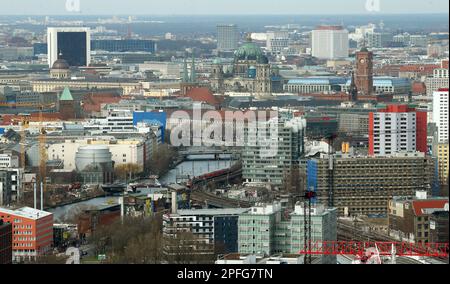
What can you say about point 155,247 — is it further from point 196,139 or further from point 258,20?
point 258,20

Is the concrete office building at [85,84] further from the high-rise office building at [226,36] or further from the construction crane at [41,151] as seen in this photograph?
the high-rise office building at [226,36]

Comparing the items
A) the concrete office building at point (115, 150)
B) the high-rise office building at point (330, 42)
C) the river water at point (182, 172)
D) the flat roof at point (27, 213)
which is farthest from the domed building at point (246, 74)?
the flat roof at point (27, 213)

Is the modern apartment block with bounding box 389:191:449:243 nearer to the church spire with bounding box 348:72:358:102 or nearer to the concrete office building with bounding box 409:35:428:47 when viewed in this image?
the church spire with bounding box 348:72:358:102

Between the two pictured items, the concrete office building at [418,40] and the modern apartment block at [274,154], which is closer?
the modern apartment block at [274,154]

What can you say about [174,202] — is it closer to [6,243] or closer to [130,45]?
[6,243]

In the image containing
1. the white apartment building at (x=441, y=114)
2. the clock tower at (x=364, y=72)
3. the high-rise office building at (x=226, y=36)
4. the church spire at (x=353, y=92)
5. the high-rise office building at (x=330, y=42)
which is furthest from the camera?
the high-rise office building at (x=226, y=36)
